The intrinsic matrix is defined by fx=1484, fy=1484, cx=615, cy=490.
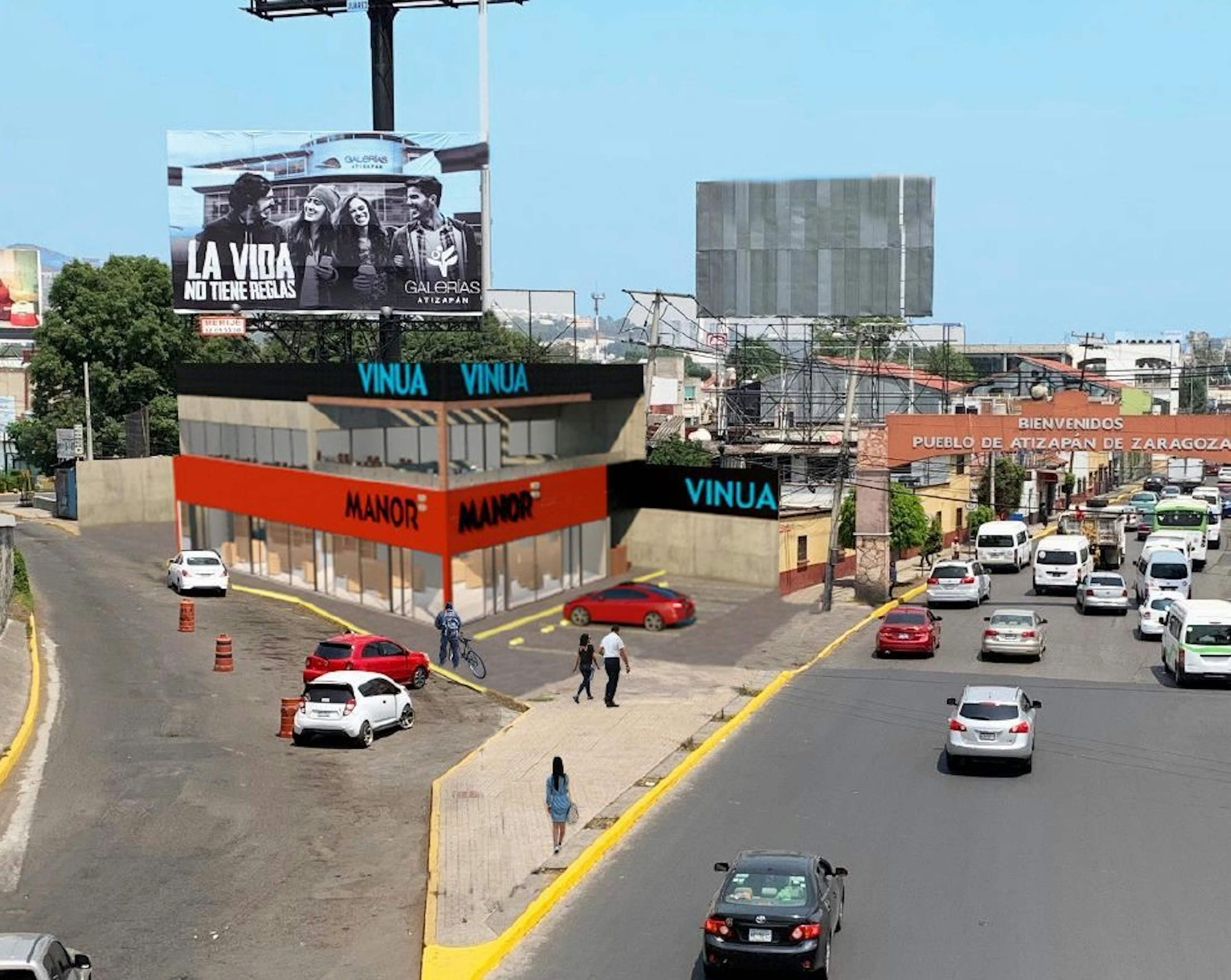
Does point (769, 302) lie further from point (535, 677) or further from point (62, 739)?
point (62, 739)

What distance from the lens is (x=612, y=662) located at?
3500cm

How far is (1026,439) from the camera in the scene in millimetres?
54406

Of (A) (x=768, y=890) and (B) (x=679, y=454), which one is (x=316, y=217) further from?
→ (A) (x=768, y=890)

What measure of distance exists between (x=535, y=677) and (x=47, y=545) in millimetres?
33947

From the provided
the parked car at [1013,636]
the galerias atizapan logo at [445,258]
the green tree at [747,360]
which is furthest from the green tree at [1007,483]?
the parked car at [1013,636]

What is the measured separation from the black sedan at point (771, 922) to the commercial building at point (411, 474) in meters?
27.4

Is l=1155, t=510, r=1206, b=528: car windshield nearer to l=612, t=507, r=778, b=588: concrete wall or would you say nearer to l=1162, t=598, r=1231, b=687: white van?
l=612, t=507, r=778, b=588: concrete wall

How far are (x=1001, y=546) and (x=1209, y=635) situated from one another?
2715 centimetres

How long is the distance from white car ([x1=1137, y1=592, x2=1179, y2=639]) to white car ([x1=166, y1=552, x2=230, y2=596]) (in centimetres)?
2978

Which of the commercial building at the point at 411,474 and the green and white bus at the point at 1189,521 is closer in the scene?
the commercial building at the point at 411,474

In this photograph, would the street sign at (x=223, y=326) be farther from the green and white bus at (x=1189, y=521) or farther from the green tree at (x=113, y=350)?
the green and white bus at (x=1189, y=521)

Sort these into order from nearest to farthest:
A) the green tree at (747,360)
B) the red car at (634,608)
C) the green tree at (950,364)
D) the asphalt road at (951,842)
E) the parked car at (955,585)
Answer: the asphalt road at (951,842) < the red car at (634,608) < the parked car at (955,585) < the green tree at (747,360) < the green tree at (950,364)

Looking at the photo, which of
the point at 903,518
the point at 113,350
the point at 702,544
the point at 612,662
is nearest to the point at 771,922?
the point at 612,662

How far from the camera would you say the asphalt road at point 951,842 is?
18797mm
